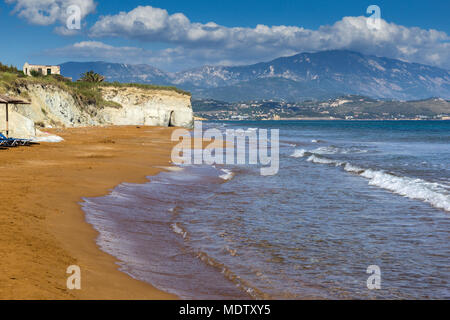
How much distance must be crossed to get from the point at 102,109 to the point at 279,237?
52.2m

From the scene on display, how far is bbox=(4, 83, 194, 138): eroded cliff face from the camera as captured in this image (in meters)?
37.3

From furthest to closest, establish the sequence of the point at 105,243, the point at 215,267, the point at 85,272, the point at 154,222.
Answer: the point at 154,222 → the point at 105,243 → the point at 215,267 → the point at 85,272

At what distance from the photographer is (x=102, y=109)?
57.2 meters

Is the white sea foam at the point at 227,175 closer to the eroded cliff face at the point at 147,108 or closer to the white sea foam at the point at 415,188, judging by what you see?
the white sea foam at the point at 415,188

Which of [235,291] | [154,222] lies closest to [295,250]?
[235,291]

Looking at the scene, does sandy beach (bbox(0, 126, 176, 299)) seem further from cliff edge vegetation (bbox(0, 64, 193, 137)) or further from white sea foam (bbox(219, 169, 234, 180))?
cliff edge vegetation (bbox(0, 64, 193, 137))

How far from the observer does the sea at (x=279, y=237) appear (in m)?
6.26

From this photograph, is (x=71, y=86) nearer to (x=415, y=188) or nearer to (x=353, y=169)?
(x=353, y=169)

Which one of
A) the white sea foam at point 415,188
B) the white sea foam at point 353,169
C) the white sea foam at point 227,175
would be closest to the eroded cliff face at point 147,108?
the white sea foam at point 227,175

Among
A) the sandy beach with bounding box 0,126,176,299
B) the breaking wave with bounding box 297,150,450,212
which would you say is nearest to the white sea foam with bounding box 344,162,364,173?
the breaking wave with bounding box 297,150,450,212

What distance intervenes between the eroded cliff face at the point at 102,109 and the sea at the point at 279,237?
17.9m

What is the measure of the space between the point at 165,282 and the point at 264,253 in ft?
7.81
